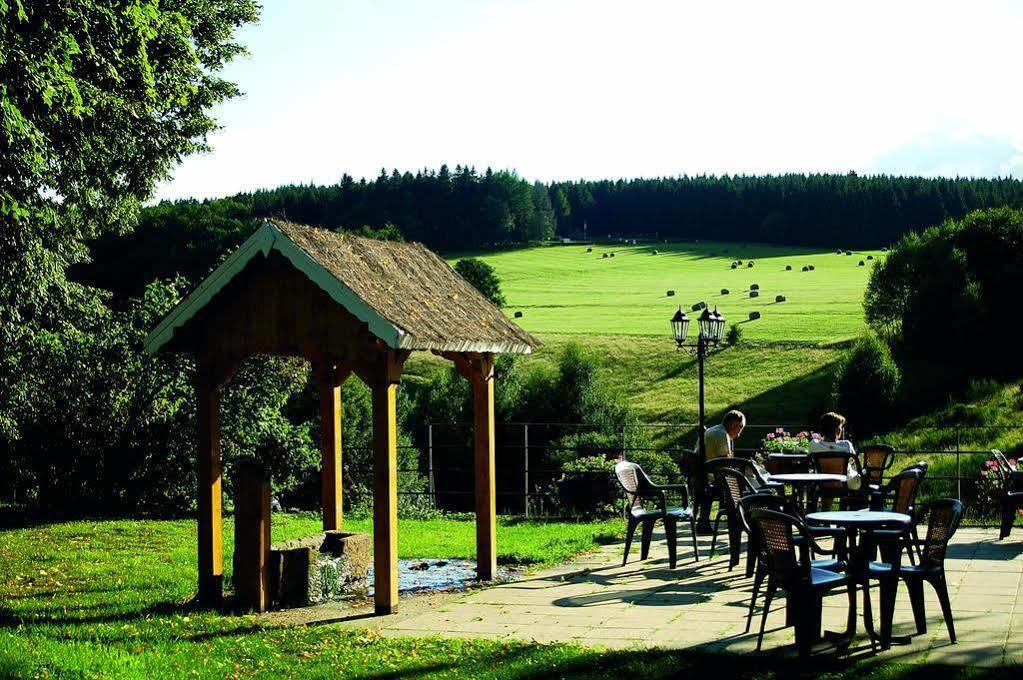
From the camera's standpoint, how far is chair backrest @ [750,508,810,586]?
7.92 m

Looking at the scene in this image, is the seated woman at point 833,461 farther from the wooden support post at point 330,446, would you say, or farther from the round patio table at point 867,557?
the wooden support post at point 330,446

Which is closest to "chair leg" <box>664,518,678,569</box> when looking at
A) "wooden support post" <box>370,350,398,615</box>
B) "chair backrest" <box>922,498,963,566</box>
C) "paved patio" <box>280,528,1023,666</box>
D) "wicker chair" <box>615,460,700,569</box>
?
"wicker chair" <box>615,460,700,569</box>

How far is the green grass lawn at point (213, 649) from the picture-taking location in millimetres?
7828

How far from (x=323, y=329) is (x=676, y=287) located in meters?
65.8

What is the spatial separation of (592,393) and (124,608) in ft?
97.9

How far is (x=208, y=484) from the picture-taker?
37.0ft

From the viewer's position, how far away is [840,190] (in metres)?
104

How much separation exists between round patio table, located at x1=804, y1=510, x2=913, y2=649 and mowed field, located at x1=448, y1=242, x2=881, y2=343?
48109mm

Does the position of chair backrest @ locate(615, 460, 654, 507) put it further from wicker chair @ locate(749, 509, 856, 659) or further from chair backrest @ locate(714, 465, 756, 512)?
wicker chair @ locate(749, 509, 856, 659)

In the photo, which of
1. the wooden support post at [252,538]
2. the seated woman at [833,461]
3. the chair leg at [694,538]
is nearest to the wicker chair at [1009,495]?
the seated woman at [833,461]

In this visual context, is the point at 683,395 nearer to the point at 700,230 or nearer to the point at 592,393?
the point at 592,393

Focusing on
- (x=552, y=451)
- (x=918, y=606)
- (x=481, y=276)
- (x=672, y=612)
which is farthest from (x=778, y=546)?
(x=481, y=276)

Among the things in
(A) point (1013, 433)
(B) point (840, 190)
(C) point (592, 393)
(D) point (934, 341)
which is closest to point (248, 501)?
(C) point (592, 393)

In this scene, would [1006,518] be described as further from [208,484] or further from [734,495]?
[208,484]
